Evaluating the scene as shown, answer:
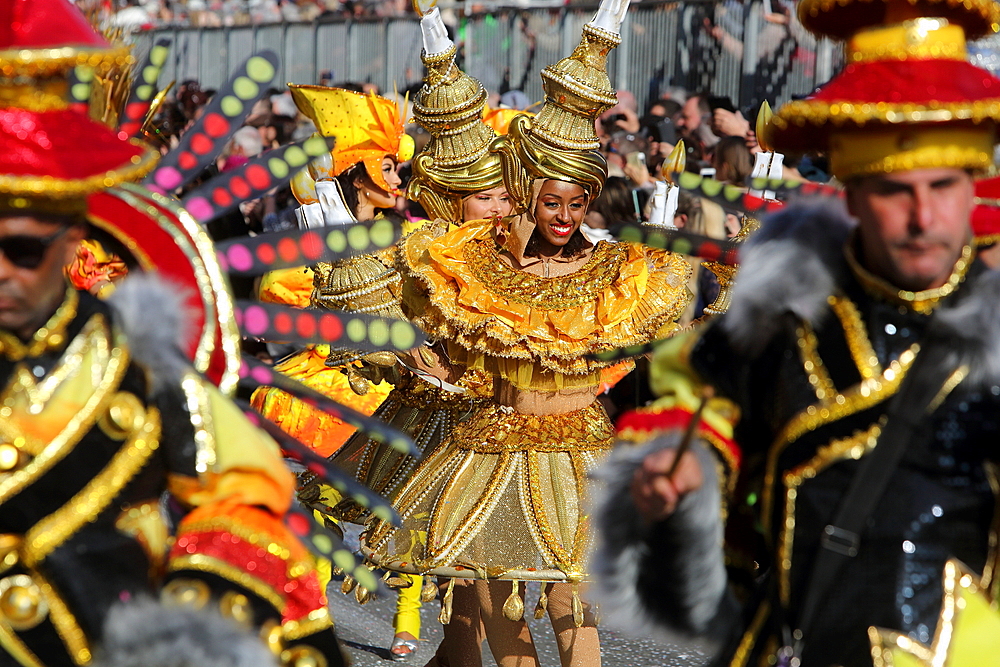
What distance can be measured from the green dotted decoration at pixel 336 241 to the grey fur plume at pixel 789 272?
776mm

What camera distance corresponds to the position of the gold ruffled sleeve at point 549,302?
4.73 m

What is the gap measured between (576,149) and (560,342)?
74 cm

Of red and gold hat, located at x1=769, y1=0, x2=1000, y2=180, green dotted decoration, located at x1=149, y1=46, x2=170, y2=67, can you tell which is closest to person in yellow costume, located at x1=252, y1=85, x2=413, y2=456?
green dotted decoration, located at x1=149, y1=46, x2=170, y2=67

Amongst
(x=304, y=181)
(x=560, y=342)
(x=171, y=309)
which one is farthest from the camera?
(x=304, y=181)

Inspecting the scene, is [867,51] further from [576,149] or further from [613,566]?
[576,149]

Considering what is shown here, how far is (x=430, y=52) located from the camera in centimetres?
602

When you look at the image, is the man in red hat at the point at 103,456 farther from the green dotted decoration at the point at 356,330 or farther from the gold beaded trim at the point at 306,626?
the green dotted decoration at the point at 356,330

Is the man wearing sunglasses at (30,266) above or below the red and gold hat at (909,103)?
below

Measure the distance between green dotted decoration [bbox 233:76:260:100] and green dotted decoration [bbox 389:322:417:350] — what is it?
0.53 m

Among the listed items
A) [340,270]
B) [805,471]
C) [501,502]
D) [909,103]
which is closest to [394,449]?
[501,502]

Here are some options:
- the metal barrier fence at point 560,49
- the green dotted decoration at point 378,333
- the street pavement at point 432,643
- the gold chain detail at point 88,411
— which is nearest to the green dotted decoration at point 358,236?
the green dotted decoration at point 378,333

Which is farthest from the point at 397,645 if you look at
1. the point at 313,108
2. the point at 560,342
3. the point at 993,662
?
the point at 993,662

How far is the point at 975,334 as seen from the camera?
2.14 m

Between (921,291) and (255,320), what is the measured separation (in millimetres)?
1180
